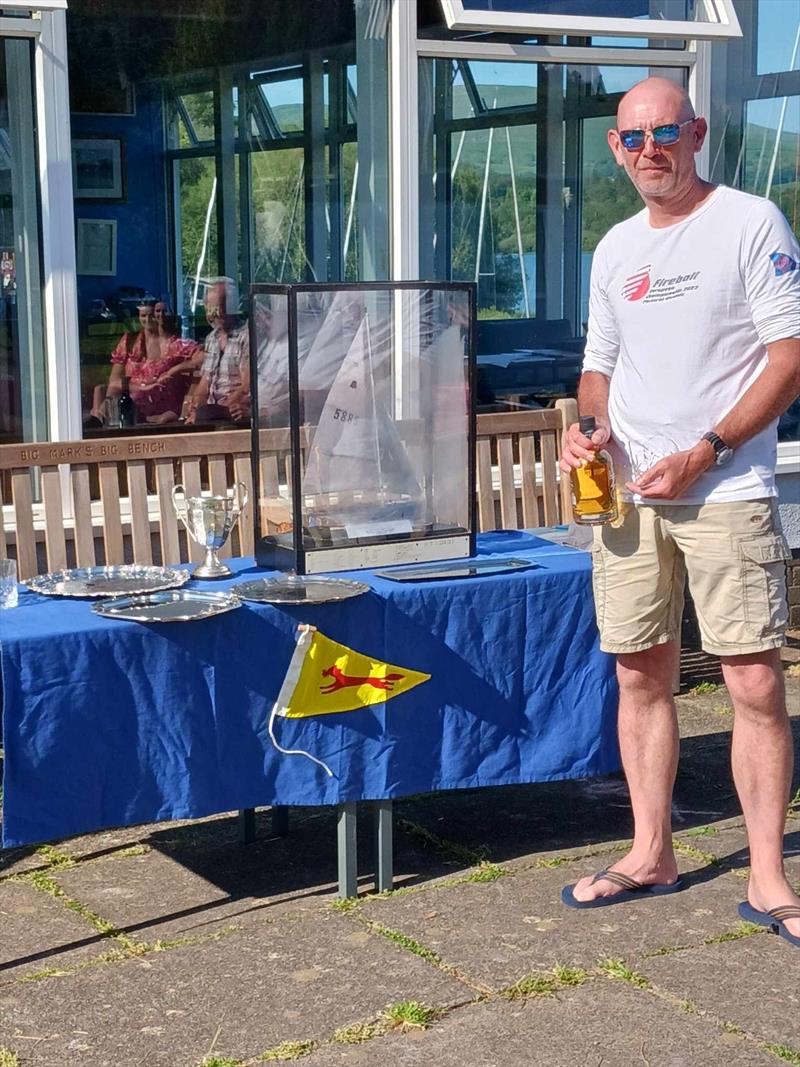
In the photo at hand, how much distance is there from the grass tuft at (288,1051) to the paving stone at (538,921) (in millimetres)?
495

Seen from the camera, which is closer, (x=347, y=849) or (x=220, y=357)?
(x=347, y=849)

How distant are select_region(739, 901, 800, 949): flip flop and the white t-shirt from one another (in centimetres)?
103

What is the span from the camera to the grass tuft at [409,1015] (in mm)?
3295

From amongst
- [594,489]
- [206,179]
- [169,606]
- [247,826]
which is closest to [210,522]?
[169,606]

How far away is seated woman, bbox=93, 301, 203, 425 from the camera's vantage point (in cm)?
613

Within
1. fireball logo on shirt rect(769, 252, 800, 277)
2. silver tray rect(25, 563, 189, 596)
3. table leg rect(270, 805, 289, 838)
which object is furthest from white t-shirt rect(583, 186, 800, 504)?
table leg rect(270, 805, 289, 838)

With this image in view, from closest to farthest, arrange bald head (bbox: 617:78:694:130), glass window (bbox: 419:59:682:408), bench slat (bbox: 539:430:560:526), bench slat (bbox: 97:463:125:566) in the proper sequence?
bald head (bbox: 617:78:694:130)
bench slat (bbox: 97:463:125:566)
bench slat (bbox: 539:430:560:526)
glass window (bbox: 419:59:682:408)

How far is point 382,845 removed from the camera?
404 cm

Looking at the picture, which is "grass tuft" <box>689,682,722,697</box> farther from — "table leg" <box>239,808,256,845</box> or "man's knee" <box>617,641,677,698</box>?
"table leg" <box>239,808,256,845</box>

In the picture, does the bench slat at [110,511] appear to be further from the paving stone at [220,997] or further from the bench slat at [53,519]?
the paving stone at [220,997]

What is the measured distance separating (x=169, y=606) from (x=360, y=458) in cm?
77

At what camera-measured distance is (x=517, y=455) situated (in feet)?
19.4

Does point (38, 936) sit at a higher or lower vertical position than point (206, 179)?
lower

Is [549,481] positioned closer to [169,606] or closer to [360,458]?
[360,458]
